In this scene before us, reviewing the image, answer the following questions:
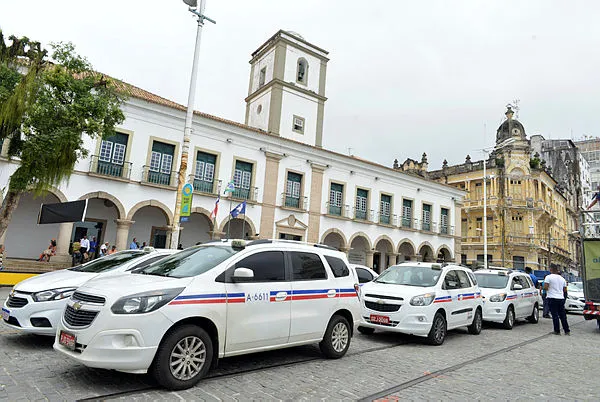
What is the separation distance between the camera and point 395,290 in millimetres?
8664

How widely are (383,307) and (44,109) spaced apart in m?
10.3

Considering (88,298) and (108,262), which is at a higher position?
(108,262)

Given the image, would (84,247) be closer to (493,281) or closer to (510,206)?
(493,281)

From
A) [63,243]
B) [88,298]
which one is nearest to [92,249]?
[63,243]

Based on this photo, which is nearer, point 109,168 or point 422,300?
point 422,300

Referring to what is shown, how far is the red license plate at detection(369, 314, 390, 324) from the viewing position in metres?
8.31

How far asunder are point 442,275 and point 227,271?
5.94 meters

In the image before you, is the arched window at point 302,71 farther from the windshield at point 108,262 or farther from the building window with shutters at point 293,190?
the windshield at point 108,262

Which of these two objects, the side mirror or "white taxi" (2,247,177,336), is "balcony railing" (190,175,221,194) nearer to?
"white taxi" (2,247,177,336)

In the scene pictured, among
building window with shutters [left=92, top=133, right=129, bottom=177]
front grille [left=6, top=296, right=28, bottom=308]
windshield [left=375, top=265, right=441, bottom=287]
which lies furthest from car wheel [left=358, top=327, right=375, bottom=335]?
building window with shutters [left=92, top=133, right=129, bottom=177]

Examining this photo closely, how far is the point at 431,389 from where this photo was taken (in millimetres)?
5277

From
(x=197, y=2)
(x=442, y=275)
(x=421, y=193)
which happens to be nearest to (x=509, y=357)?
(x=442, y=275)

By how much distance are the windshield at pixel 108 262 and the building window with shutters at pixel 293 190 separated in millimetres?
16561

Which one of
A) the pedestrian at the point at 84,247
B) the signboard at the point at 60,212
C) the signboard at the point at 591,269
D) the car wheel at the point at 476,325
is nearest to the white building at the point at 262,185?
the pedestrian at the point at 84,247
